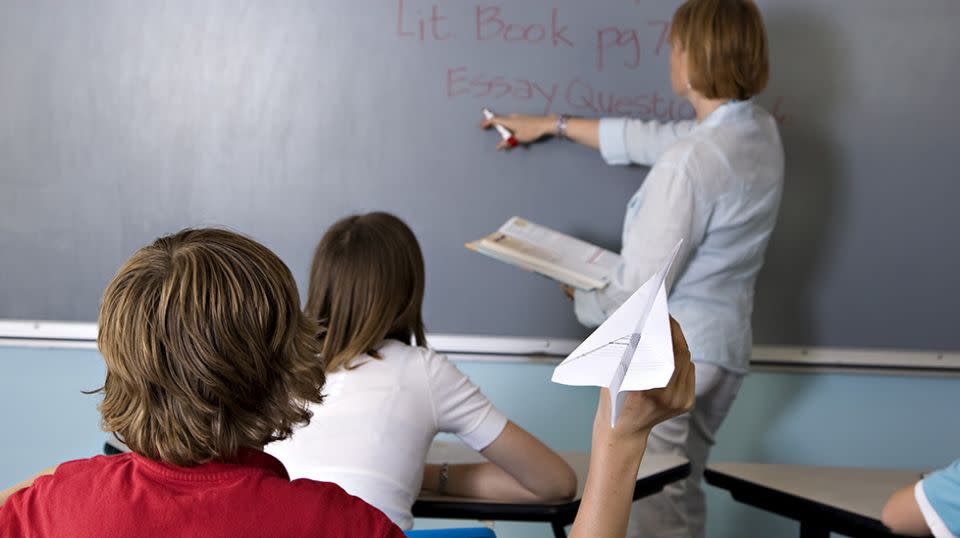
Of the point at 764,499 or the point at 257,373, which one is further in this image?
the point at 764,499

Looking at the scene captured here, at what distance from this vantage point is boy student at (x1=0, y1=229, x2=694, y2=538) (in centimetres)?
92

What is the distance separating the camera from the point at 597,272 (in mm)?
2459

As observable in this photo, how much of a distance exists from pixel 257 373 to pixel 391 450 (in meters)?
0.79

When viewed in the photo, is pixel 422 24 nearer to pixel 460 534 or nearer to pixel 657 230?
pixel 657 230

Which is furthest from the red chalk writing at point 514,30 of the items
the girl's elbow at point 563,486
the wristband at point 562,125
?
the girl's elbow at point 563,486

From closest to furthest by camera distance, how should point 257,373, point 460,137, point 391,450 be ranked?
1. point 257,373
2. point 391,450
3. point 460,137

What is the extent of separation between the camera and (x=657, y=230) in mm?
2344

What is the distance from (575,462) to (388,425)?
0.58 metres

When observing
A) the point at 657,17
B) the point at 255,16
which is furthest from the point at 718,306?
the point at 255,16

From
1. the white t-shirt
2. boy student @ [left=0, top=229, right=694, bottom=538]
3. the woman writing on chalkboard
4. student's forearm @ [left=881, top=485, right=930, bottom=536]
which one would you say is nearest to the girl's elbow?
the white t-shirt

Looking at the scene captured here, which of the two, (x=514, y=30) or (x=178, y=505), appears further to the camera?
(x=514, y=30)

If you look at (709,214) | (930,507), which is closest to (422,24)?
(709,214)

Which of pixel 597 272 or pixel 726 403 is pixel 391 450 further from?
pixel 726 403

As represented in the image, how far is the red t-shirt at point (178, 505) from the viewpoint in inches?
35.8
